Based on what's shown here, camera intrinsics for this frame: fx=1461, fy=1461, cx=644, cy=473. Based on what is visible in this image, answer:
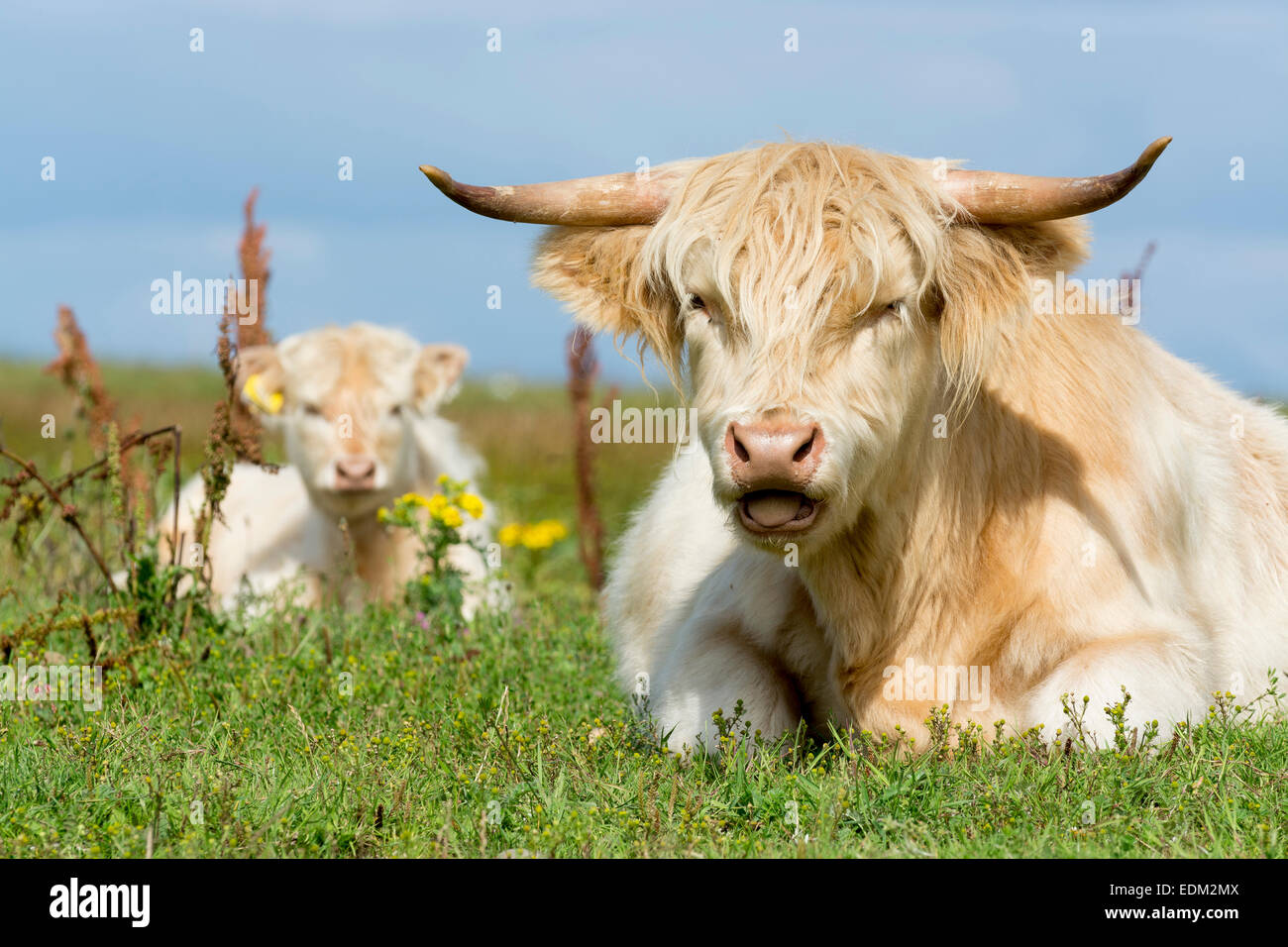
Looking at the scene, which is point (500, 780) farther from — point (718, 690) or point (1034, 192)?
point (1034, 192)

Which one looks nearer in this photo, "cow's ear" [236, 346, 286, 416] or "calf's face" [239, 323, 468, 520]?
"calf's face" [239, 323, 468, 520]

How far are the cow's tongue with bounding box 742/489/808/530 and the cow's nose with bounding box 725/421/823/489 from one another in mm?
90

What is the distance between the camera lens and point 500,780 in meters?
3.87

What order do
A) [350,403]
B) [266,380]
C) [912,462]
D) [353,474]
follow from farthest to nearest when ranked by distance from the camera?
[266,380], [350,403], [353,474], [912,462]

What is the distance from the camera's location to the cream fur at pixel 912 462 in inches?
153

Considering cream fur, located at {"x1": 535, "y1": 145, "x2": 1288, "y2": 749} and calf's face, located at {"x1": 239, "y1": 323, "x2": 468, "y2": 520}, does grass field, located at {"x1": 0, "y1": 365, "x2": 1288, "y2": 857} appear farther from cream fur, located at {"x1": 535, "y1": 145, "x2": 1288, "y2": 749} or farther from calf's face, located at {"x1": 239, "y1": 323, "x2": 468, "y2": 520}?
calf's face, located at {"x1": 239, "y1": 323, "x2": 468, "y2": 520}

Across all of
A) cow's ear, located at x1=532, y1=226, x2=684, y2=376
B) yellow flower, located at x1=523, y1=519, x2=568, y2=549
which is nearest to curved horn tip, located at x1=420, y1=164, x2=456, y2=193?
cow's ear, located at x1=532, y1=226, x2=684, y2=376

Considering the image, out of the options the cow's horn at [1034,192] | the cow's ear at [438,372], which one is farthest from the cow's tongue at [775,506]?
the cow's ear at [438,372]

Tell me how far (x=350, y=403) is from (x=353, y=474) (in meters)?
0.48

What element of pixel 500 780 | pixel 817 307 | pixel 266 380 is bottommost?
pixel 500 780

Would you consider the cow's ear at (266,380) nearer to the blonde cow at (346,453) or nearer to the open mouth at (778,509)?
the blonde cow at (346,453)

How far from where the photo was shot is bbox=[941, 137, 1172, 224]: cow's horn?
3.81 meters

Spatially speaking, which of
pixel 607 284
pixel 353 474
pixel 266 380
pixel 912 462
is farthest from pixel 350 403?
pixel 912 462
